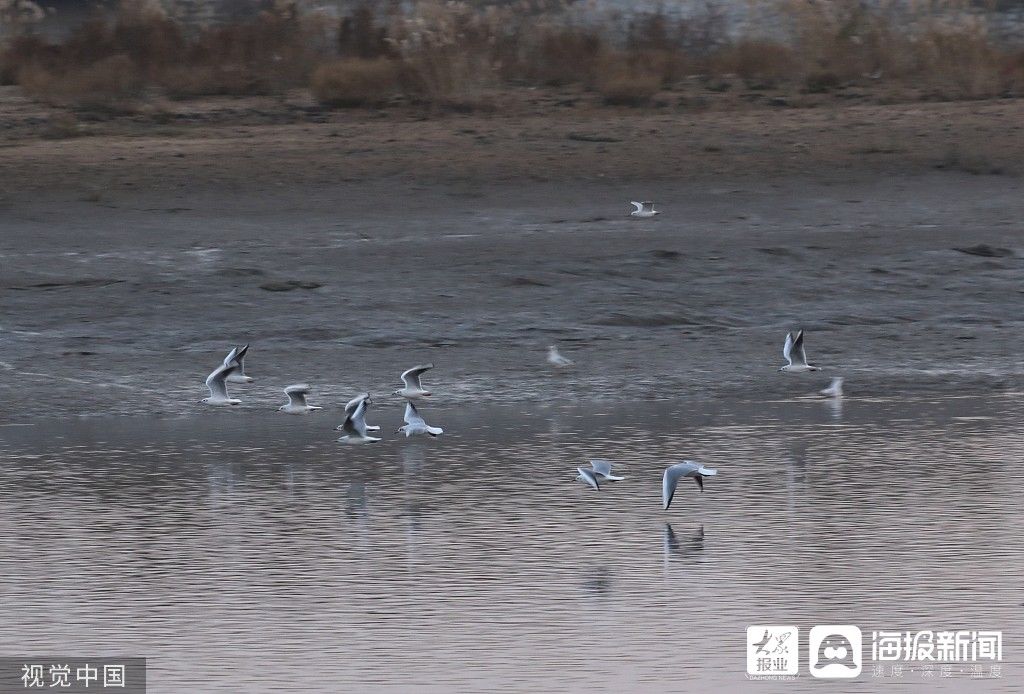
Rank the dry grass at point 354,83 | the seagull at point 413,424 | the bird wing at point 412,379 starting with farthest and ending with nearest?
1. the dry grass at point 354,83
2. the bird wing at point 412,379
3. the seagull at point 413,424

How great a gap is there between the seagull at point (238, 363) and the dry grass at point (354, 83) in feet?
23.3

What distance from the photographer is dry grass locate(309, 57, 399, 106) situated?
17156 mm

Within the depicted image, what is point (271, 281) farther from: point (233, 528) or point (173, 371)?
point (233, 528)

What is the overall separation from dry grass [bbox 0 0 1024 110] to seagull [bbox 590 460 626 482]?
373 inches

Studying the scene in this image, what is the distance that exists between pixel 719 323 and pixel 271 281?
242 cm

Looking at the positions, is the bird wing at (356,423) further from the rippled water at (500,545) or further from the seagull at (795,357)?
the seagull at (795,357)

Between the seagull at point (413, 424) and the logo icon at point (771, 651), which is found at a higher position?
the logo icon at point (771, 651)

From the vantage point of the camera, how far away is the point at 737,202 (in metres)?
13.9

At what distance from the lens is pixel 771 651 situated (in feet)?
18.8

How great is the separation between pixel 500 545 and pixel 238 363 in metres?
2.52

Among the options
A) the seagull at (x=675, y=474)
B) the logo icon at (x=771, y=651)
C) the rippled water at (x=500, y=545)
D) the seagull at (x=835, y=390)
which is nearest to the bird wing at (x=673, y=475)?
the seagull at (x=675, y=474)

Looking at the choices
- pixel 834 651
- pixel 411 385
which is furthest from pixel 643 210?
pixel 834 651

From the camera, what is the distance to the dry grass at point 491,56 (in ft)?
57.0

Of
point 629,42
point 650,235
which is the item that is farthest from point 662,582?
point 629,42
